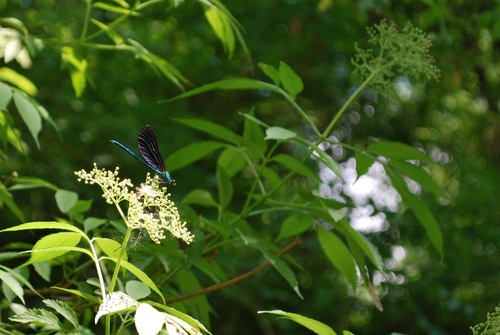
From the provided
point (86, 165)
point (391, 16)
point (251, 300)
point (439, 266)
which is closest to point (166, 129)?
point (86, 165)

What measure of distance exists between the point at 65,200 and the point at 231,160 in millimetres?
303

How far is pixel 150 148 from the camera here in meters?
0.85

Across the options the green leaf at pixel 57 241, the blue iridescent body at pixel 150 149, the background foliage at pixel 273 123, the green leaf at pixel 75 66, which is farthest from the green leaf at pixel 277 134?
the background foliage at pixel 273 123

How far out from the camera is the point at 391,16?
2900 millimetres

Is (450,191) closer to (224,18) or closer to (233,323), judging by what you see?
(233,323)

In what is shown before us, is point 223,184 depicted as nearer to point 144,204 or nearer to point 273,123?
point 144,204

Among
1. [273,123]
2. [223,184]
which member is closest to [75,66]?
[223,184]

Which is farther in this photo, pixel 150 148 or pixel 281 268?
pixel 281 268

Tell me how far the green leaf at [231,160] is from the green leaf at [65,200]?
27 cm

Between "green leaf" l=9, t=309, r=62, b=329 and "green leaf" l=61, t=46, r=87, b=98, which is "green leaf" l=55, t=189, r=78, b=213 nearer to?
"green leaf" l=61, t=46, r=87, b=98

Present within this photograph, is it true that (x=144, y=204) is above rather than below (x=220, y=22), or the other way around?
below

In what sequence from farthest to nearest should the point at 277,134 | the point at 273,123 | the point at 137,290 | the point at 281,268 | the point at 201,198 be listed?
the point at 273,123 < the point at 201,198 < the point at 281,268 < the point at 277,134 < the point at 137,290

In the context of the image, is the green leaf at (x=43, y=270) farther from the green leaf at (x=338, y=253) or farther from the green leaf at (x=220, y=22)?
the green leaf at (x=220, y=22)

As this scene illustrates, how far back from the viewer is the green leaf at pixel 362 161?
3.98ft
